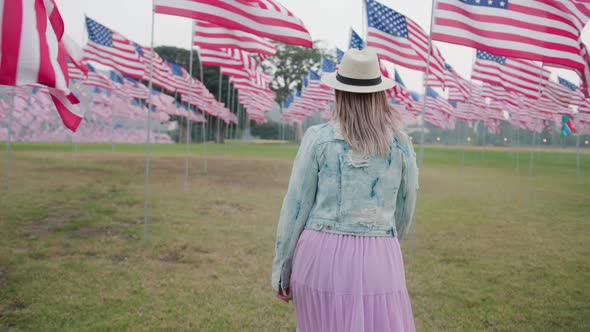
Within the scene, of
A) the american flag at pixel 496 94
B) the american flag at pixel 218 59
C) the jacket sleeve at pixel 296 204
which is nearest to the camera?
the jacket sleeve at pixel 296 204

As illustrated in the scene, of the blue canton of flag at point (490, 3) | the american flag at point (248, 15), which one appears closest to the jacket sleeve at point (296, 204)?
the american flag at point (248, 15)

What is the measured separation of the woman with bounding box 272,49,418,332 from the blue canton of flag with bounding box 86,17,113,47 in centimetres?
1183

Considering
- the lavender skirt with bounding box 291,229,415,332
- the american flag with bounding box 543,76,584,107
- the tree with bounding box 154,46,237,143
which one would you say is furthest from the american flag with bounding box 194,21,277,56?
the tree with bounding box 154,46,237,143

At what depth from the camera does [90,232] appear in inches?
292

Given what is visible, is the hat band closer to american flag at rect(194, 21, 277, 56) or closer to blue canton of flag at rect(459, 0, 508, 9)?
blue canton of flag at rect(459, 0, 508, 9)

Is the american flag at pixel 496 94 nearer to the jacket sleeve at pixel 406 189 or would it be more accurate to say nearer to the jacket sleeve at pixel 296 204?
the jacket sleeve at pixel 406 189

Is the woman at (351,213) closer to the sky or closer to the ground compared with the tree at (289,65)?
closer to the ground

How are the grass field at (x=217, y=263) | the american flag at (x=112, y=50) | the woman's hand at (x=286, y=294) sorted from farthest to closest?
the american flag at (x=112, y=50) → the grass field at (x=217, y=263) → the woman's hand at (x=286, y=294)

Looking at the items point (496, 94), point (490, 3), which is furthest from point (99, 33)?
point (496, 94)

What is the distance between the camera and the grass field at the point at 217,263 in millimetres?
4379

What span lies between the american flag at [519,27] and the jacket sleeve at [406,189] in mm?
4231

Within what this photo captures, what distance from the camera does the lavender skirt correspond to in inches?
87.5

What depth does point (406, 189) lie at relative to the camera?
2.51 meters

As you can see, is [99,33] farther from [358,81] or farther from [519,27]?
[358,81]
